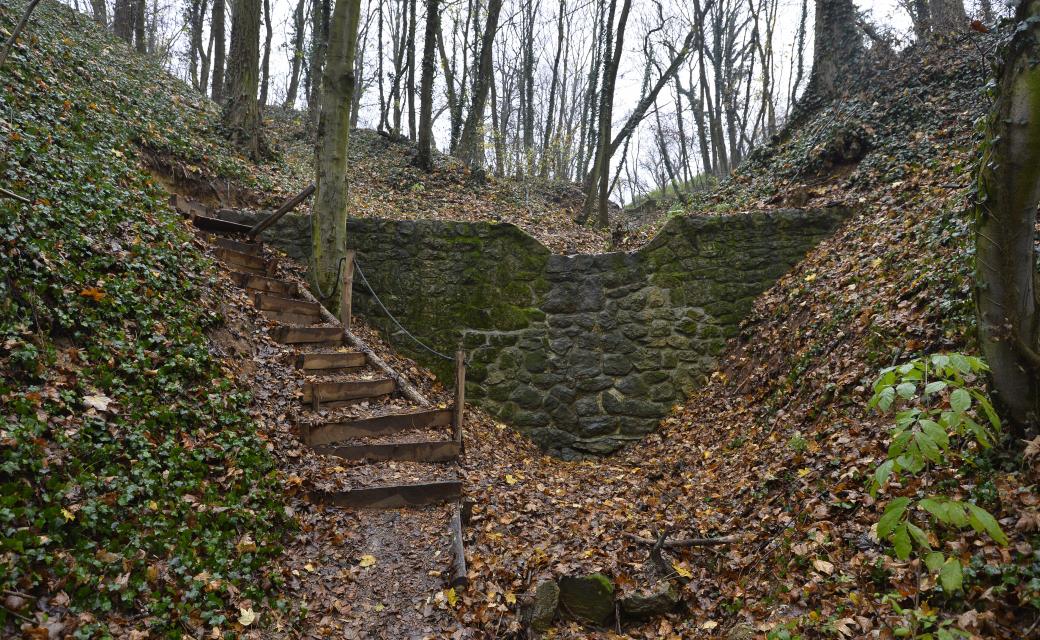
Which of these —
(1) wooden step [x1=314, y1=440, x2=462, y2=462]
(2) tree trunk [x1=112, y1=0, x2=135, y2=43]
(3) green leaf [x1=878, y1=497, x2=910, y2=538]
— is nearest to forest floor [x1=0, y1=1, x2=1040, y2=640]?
(1) wooden step [x1=314, y1=440, x2=462, y2=462]

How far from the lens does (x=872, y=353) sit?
4641mm

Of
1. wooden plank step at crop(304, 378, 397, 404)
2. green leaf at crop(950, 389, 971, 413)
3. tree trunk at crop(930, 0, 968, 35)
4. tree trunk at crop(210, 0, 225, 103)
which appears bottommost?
wooden plank step at crop(304, 378, 397, 404)

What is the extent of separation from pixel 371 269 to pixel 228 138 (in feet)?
17.0

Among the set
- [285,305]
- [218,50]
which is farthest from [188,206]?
[218,50]

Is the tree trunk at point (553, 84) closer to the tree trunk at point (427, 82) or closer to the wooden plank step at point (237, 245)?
the tree trunk at point (427, 82)

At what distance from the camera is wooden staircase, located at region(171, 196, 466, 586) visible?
15.0ft

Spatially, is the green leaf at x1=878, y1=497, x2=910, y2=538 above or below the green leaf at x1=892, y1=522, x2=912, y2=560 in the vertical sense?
above

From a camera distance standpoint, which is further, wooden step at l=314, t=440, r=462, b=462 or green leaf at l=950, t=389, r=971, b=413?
wooden step at l=314, t=440, r=462, b=462

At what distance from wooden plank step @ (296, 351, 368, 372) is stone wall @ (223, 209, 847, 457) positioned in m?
1.41

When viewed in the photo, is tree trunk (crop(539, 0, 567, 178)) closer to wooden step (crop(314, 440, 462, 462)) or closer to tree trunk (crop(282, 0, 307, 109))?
tree trunk (crop(282, 0, 307, 109))

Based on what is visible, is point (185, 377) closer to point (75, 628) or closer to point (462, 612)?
point (75, 628)

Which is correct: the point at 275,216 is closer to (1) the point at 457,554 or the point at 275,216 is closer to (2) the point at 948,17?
(1) the point at 457,554

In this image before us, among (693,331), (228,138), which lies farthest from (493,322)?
(228,138)

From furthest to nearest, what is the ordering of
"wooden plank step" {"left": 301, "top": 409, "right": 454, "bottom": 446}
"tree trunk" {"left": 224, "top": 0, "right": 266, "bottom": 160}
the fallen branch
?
"tree trunk" {"left": 224, "top": 0, "right": 266, "bottom": 160} < "wooden plank step" {"left": 301, "top": 409, "right": 454, "bottom": 446} < the fallen branch
